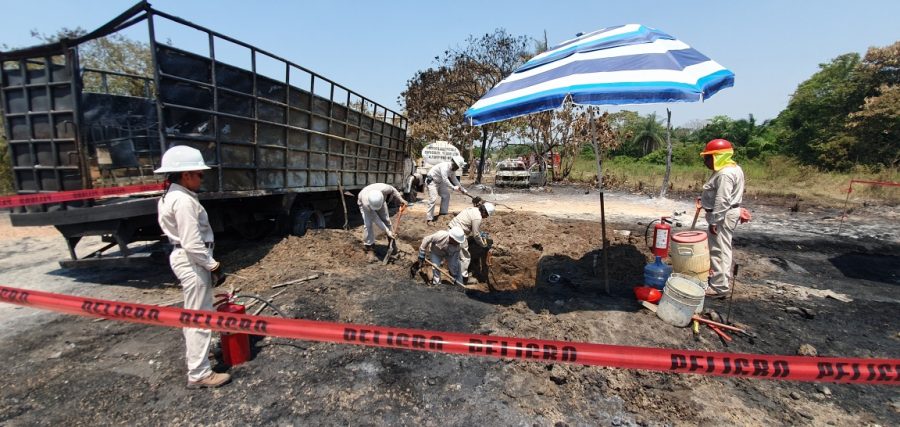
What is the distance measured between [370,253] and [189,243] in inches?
147

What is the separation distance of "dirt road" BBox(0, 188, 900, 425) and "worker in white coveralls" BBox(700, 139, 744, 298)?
14.6 inches

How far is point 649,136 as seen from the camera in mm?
37250

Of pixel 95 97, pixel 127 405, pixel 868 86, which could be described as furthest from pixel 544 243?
pixel 868 86

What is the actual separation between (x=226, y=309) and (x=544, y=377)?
2518 mm

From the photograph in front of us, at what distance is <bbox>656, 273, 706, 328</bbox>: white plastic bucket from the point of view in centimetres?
343

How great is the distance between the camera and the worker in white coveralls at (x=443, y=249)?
5.74 m

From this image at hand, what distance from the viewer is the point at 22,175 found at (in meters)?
4.95

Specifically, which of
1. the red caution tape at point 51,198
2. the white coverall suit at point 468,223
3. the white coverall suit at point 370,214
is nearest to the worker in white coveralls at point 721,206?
the white coverall suit at point 468,223

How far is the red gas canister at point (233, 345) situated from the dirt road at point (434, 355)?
0.32 ft

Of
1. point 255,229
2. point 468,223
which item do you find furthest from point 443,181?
point 255,229

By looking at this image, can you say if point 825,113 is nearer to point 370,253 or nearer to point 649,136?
point 649,136

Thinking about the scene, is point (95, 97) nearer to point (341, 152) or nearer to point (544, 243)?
point (341, 152)

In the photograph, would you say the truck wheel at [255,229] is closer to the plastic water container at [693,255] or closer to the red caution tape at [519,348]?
the red caution tape at [519,348]

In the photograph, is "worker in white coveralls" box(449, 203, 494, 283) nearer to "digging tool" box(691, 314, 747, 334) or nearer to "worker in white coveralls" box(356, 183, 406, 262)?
"worker in white coveralls" box(356, 183, 406, 262)
